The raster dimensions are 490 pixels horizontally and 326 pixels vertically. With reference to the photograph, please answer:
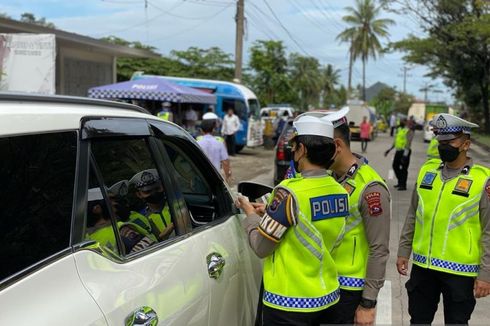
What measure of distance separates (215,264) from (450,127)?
1.70 metres

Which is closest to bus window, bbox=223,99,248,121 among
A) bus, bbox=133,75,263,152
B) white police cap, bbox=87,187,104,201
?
bus, bbox=133,75,263,152

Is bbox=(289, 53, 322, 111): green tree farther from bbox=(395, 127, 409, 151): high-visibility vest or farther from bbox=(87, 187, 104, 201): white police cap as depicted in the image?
bbox=(87, 187, 104, 201): white police cap

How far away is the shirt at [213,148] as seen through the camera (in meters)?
7.89

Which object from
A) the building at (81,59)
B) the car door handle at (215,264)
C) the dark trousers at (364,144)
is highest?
the building at (81,59)

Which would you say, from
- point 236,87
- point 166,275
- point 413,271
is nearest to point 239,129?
point 236,87

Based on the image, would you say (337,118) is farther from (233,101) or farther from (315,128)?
(233,101)

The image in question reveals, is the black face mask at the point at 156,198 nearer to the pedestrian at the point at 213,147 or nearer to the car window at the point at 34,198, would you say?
the car window at the point at 34,198

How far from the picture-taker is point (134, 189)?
231cm

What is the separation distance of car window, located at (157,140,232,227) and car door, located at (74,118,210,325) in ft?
1.44

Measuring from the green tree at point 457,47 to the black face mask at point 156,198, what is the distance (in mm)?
25038

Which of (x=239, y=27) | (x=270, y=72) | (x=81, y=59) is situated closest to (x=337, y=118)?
(x=81, y=59)

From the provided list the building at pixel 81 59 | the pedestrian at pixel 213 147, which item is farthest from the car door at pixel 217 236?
the building at pixel 81 59

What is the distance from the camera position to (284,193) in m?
2.33

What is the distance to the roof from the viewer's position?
45.6ft
